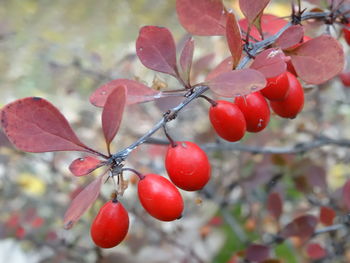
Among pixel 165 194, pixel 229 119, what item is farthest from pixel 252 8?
pixel 165 194

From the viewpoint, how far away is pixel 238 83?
50cm

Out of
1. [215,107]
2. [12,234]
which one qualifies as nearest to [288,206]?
[12,234]

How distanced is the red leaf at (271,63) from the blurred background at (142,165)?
0.82ft

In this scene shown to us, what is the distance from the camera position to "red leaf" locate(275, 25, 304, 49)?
588mm

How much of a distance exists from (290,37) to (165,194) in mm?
289

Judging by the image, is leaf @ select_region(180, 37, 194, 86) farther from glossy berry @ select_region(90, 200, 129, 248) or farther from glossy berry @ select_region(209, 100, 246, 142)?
glossy berry @ select_region(90, 200, 129, 248)

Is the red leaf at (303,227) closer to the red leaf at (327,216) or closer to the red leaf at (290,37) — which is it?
the red leaf at (327,216)

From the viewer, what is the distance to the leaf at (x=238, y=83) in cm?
49

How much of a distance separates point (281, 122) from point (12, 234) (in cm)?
113

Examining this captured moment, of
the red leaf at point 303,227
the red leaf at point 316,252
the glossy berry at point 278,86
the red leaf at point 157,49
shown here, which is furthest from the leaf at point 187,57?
the red leaf at point 316,252

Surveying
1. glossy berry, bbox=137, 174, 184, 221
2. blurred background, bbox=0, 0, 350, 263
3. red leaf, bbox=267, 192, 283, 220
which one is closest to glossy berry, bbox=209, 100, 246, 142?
glossy berry, bbox=137, 174, 184, 221

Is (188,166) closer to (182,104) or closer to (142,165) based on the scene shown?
(182,104)

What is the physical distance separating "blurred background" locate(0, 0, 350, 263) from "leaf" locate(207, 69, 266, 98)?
0.25 m

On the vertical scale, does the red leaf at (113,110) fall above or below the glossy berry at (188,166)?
Answer: above
